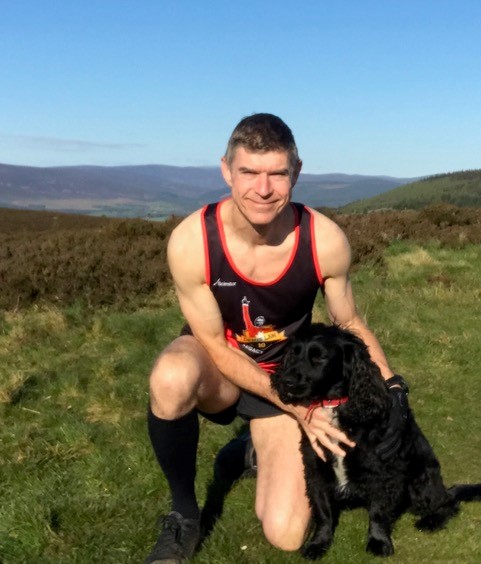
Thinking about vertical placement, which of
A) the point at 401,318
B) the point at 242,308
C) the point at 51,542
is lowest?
the point at 51,542

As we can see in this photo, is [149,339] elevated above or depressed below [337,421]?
below

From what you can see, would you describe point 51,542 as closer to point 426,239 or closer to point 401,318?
point 401,318

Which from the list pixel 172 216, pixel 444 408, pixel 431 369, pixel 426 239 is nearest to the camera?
pixel 444 408

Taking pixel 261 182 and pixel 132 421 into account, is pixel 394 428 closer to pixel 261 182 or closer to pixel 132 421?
pixel 261 182

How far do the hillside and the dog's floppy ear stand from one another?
41014 mm

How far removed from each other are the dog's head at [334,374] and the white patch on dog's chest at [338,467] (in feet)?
0.32

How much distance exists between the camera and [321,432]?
321 cm

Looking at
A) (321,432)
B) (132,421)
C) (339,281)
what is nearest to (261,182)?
(339,281)

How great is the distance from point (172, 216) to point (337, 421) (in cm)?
1095

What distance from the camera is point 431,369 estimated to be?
588cm

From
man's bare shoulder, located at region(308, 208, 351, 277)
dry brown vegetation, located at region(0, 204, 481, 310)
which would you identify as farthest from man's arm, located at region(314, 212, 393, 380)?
dry brown vegetation, located at region(0, 204, 481, 310)

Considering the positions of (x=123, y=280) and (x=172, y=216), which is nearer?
(x=123, y=280)

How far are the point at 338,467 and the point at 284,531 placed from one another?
1.39 ft

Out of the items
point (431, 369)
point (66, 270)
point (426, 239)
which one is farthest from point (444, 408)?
point (426, 239)
